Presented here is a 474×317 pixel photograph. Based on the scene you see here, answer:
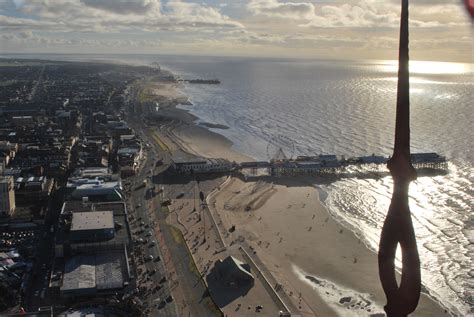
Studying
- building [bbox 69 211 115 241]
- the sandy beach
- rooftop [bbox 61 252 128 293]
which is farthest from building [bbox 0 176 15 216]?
rooftop [bbox 61 252 128 293]

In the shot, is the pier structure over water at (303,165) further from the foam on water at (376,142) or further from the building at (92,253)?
the building at (92,253)

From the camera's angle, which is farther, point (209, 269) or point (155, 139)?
point (155, 139)

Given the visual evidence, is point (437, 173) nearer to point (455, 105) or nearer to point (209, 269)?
point (209, 269)

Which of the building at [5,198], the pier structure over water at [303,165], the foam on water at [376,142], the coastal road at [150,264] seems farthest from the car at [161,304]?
the pier structure over water at [303,165]

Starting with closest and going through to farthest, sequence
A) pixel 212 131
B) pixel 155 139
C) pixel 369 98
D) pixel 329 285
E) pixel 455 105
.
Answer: pixel 329 285 < pixel 155 139 < pixel 212 131 < pixel 455 105 < pixel 369 98

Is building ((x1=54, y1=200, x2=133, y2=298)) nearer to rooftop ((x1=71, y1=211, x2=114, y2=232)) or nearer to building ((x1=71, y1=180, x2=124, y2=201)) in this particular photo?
rooftop ((x1=71, y1=211, x2=114, y2=232))

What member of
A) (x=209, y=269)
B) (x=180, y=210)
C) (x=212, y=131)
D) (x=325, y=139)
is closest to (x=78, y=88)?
(x=212, y=131)

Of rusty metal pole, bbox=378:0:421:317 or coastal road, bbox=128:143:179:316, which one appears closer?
rusty metal pole, bbox=378:0:421:317
